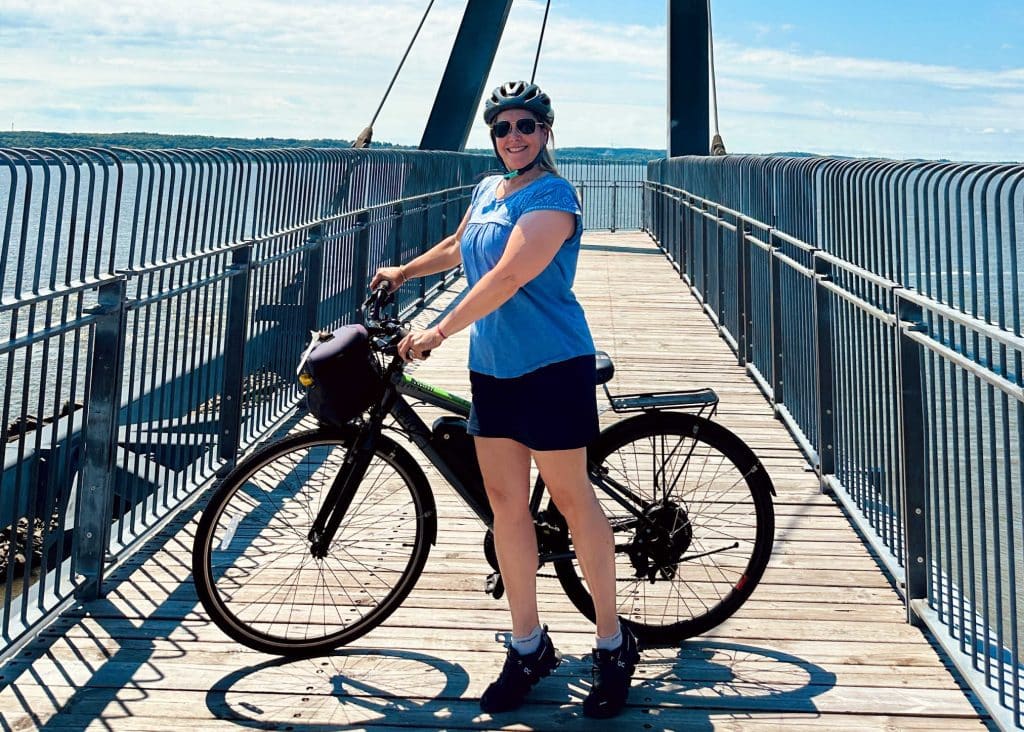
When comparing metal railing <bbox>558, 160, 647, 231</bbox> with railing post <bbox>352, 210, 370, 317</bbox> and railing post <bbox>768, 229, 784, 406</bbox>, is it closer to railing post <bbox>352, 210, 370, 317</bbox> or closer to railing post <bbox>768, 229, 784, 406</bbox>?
railing post <bbox>352, 210, 370, 317</bbox>

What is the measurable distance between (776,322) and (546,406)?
14.5 ft

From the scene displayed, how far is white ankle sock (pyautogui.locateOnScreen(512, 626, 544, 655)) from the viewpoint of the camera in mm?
3047

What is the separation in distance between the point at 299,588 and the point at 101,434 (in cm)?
86

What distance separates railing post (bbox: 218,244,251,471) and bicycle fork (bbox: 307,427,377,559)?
2.23m

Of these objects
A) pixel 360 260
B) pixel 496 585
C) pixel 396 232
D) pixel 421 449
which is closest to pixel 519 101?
pixel 421 449

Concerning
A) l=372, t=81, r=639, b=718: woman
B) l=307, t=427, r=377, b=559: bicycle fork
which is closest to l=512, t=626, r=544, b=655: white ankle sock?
l=372, t=81, r=639, b=718: woman

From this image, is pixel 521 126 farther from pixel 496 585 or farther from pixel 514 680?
pixel 514 680

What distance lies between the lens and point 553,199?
2.74m

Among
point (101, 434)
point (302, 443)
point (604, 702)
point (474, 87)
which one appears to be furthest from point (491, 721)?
point (474, 87)

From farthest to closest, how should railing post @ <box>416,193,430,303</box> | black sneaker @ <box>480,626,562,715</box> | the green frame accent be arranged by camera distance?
1. railing post @ <box>416,193,430,303</box>
2. the green frame accent
3. black sneaker @ <box>480,626,562,715</box>

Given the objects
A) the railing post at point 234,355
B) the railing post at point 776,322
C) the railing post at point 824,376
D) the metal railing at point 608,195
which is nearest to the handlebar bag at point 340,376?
the railing post at point 234,355

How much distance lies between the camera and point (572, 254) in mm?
2877

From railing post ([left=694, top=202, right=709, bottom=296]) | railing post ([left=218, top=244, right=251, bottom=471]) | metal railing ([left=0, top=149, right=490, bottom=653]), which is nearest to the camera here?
metal railing ([left=0, top=149, right=490, bottom=653])

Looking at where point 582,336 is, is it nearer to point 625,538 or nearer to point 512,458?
point 512,458
